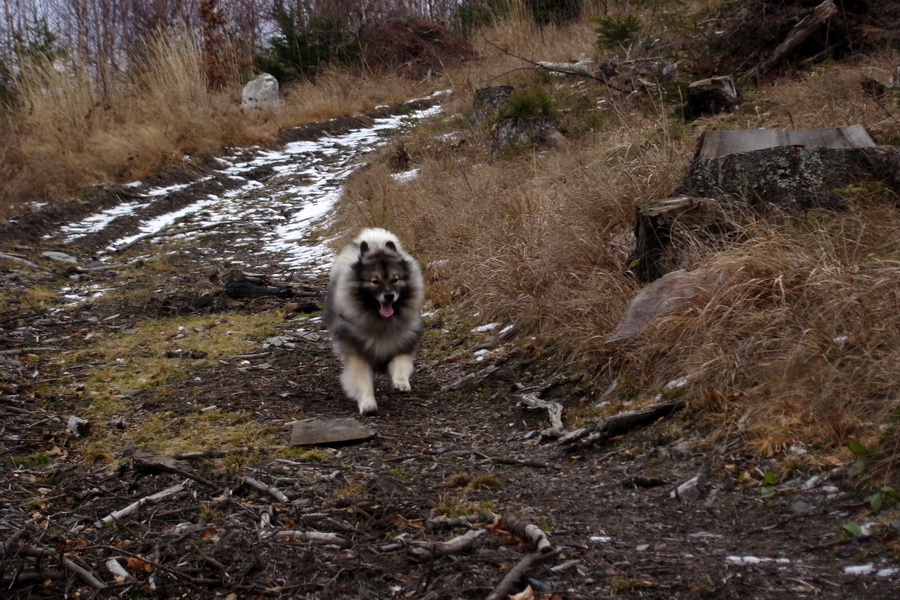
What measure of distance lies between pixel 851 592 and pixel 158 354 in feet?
17.3

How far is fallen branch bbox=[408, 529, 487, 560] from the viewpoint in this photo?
2697mm

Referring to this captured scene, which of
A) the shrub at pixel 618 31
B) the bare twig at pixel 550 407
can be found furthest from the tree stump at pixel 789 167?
the shrub at pixel 618 31

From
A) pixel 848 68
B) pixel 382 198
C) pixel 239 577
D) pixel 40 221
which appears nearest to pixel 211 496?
pixel 239 577

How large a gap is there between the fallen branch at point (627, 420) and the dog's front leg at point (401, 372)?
1.61m

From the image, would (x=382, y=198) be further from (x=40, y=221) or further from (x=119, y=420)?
(x=119, y=420)

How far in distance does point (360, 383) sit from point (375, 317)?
0.49 metres

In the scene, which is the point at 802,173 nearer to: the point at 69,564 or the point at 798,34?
the point at 69,564

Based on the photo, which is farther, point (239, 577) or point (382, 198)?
point (382, 198)

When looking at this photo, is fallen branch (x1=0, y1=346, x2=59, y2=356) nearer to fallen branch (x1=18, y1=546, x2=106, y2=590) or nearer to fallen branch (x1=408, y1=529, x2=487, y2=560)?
fallen branch (x1=18, y1=546, x2=106, y2=590)

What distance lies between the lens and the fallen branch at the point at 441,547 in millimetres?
2697

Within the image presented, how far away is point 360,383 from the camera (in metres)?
4.91

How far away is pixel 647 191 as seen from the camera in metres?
5.88

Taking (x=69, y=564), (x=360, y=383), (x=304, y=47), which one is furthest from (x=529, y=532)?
(x=304, y=47)

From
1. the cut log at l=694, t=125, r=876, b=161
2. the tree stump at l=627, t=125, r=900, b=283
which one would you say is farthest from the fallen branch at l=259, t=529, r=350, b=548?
the cut log at l=694, t=125, r=876, b=161
